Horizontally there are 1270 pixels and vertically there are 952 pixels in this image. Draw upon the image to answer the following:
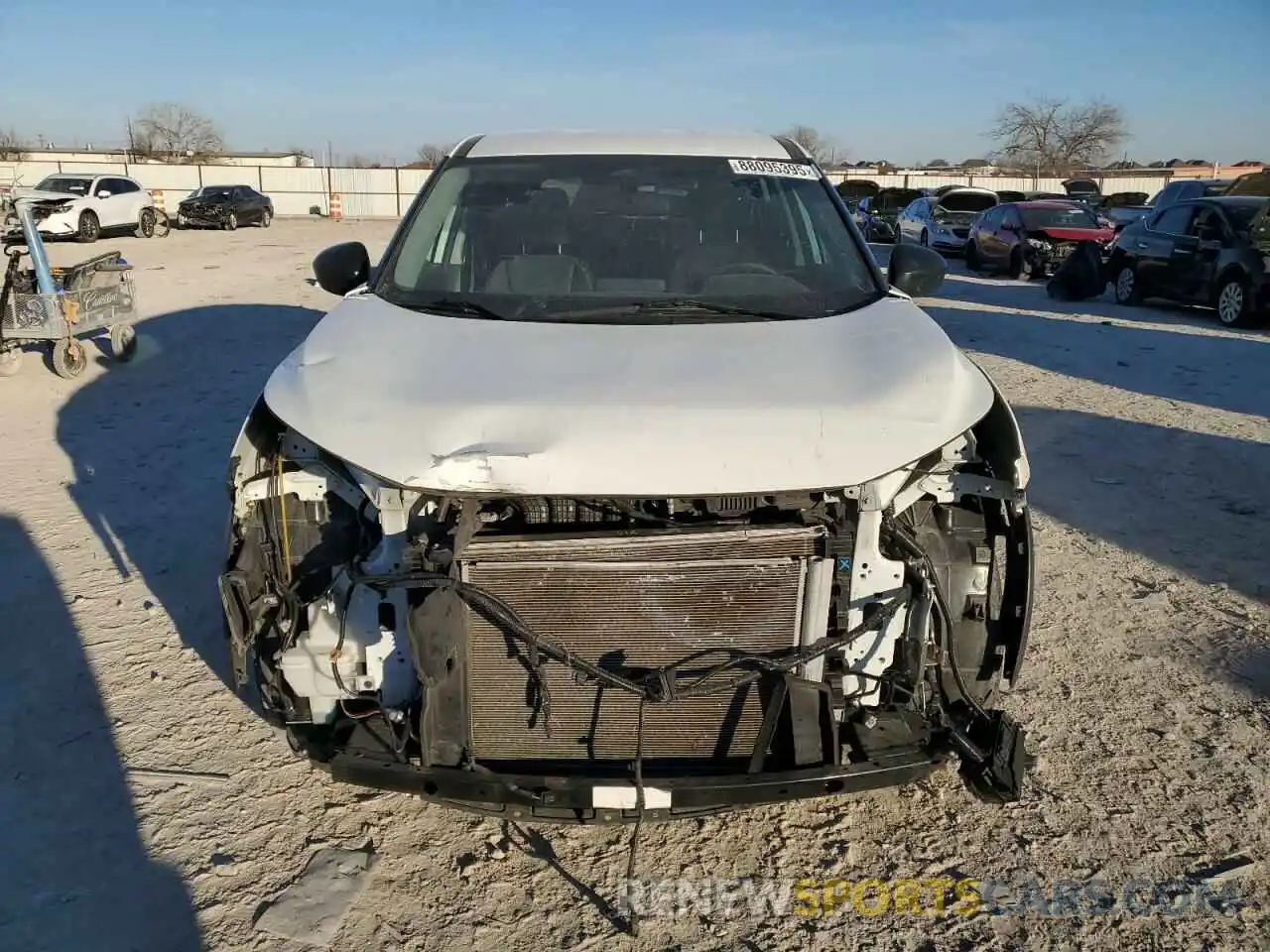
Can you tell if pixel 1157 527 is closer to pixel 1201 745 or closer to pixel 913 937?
pixel 1201 745

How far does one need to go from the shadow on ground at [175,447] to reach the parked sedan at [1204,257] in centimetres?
1130

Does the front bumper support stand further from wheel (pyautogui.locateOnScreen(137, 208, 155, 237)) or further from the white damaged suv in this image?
wheel (pyautogui.locateOnScreen(137, 208, 155, 237))

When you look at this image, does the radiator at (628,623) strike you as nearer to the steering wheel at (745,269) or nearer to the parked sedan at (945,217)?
the steering wheel at (745,269)

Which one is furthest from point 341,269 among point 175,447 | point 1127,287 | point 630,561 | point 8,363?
point 1127,287

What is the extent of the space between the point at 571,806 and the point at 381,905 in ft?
2.14

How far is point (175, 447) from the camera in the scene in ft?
22.9

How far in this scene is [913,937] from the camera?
8.64 ft

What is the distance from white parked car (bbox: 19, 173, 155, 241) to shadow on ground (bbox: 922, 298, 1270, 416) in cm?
2099

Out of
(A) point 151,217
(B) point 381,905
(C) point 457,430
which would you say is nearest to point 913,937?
(B) point 381,905

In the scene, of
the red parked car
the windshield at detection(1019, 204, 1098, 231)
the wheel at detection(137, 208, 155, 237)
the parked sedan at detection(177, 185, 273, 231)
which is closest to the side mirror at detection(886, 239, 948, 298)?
the red parked car

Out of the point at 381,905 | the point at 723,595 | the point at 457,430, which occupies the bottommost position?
the point at 381,905

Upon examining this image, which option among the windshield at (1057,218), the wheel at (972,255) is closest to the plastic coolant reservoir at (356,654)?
the windshield at (1057,218)

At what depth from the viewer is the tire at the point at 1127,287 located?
1398 cm

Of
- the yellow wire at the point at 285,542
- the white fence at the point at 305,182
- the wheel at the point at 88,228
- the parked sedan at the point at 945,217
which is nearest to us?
the yellow wire at the point at 285,542
